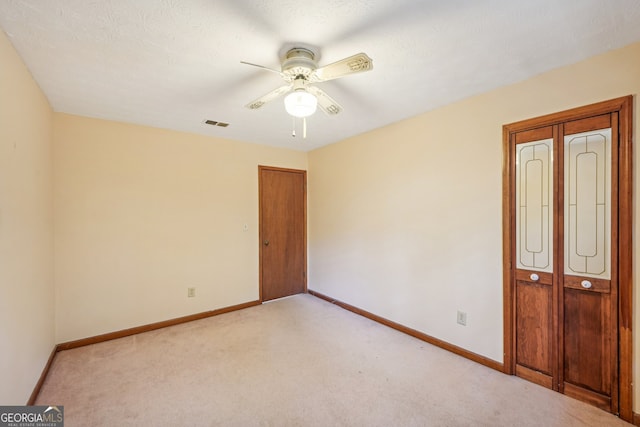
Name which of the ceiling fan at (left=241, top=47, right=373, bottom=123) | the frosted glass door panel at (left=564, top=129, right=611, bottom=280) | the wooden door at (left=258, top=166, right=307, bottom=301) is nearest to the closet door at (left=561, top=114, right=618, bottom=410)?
the frosted glass door panel at (left=564, top=129, right=611, bottom=280)

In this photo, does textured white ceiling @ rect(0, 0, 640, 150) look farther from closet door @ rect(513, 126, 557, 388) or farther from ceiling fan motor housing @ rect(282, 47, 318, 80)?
closet door @ rect(513, 126, 557, 388)

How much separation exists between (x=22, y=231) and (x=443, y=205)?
3.43 meters

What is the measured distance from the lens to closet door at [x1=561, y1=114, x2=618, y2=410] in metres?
1.87

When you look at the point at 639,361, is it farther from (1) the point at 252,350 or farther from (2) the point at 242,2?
(2) the point at 242,2

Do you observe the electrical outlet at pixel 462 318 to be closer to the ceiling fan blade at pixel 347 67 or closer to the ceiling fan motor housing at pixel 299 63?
the ceiling fan blade at pixel 347 67

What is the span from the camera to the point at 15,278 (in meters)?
1.72

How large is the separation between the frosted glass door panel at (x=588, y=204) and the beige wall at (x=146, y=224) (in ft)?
11.7

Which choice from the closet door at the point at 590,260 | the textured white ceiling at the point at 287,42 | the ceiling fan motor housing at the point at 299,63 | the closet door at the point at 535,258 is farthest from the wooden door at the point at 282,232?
the closet door at the point at 590,260

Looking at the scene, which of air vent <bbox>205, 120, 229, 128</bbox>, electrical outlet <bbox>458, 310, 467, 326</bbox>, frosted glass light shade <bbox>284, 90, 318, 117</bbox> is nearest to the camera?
frosted glass light shade <bbox>284, 90, 318, 117</bbox>

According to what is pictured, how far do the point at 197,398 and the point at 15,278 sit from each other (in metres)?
1.45

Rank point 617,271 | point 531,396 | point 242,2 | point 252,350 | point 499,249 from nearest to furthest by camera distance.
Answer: point 242,2
point 617,271
point 531,396
point 499,249
point 252,350

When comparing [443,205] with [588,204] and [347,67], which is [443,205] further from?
[347,67]

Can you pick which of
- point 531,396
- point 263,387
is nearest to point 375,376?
point 263,387

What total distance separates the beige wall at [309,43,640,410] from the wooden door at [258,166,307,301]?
892 mm
